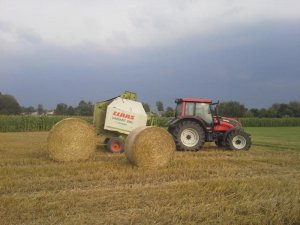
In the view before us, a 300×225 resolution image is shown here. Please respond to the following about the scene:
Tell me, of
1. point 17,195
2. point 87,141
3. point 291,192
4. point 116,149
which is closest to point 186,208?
point 291,192

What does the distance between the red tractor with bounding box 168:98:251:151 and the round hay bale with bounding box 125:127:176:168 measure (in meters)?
3.70

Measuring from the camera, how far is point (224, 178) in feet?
29.2

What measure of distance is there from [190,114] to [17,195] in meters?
8.75

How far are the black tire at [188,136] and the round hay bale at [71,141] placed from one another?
11.5ft

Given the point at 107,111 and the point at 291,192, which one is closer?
the point at 291,192

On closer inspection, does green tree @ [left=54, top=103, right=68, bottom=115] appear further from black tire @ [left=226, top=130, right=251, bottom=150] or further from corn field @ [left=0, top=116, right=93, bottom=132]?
black tire @ [left=226, top=130, right=251, bottom=150]

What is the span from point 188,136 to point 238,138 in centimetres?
172

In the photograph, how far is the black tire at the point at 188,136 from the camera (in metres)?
14.6

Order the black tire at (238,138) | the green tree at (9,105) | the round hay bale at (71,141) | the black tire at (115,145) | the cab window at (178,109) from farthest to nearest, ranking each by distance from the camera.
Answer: the green tree at (9,105) → the cab window at (178,109) → the black tire at (238,138) → the black tire at (115,145) → the round hay bale at (71,141)

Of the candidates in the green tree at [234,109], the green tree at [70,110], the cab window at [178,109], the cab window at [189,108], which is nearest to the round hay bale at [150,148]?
the cab window at [189,108]

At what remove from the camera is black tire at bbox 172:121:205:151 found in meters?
14.6

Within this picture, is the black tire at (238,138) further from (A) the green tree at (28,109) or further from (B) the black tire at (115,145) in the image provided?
(A) the green tree at (28,109)

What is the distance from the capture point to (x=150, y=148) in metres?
10.7

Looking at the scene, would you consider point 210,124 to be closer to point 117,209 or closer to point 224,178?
point 224,178
